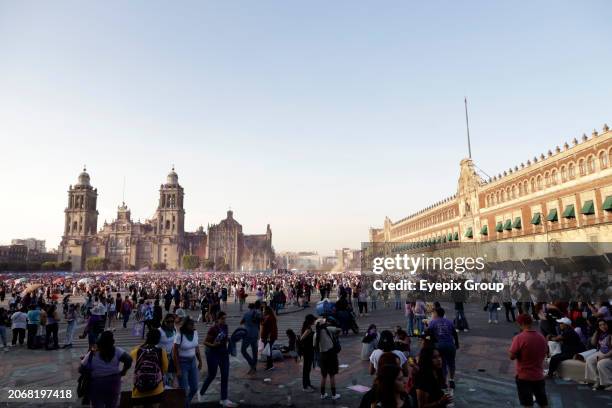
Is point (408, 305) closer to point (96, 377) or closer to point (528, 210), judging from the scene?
point (96, 377)

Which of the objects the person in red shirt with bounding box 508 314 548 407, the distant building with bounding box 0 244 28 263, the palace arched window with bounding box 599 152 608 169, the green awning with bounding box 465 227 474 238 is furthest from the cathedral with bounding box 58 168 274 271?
the person in red shirt with bounding box 508 314 548 407

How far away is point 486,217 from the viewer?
43844mm

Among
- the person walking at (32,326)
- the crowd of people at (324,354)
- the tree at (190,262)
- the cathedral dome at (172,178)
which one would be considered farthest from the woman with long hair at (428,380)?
the cathedral dome at (172,178)

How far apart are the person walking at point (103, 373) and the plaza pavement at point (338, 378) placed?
7.26 feet

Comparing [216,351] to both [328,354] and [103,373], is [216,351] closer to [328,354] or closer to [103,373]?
[328,354]

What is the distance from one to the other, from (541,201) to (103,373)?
125ft

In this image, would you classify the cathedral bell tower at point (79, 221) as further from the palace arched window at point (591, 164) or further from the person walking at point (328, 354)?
the person walking at point (328, 354)

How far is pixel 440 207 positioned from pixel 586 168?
26.4 m

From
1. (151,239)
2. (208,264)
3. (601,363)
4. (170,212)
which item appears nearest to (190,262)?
(208,264)

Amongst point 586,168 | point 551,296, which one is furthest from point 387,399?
point 586,168

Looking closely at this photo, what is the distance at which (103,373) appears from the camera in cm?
521

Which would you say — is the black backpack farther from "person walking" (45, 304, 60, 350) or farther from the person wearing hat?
"person walking" (45, 304, 60, 350)

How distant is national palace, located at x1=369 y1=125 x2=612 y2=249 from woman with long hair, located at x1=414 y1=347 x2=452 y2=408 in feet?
96.5

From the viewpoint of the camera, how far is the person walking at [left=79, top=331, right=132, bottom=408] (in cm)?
519
